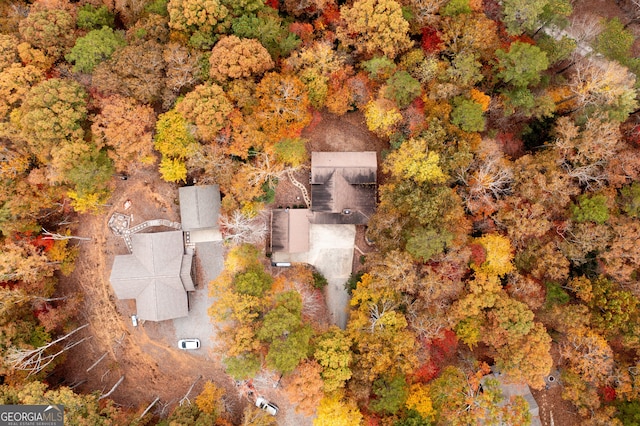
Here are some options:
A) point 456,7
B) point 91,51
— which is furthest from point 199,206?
point 456,7

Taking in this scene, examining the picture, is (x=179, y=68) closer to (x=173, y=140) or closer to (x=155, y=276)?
(x=173, y=140)

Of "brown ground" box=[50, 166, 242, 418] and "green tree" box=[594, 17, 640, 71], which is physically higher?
"green tree" box=[594, 17, 640, 71]

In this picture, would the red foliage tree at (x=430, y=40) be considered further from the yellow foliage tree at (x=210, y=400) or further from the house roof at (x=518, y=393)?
the yellow foliage tree at (x=210, y=400)

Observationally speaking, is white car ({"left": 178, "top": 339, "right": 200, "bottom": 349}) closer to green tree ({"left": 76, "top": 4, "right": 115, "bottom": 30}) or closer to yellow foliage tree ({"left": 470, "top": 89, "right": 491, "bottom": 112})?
green tree ({"left": 76, "top": 4, "right": 115, "bottom": 30})

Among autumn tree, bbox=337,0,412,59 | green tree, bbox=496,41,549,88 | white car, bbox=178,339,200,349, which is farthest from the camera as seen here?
white car, bbox=178,339,200,349

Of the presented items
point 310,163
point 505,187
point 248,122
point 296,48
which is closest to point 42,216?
point 248,122

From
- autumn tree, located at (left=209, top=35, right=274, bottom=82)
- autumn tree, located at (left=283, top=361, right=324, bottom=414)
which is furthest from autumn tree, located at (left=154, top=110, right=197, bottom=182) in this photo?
autumn tree, located at (left=283, top=361, right=324, bottom=414)

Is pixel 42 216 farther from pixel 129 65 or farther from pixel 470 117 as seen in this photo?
pixel 470 117
